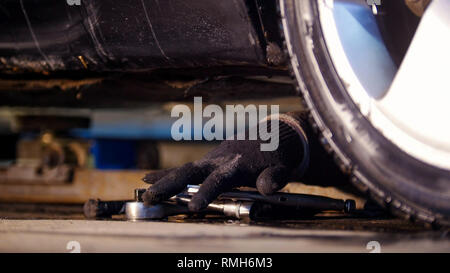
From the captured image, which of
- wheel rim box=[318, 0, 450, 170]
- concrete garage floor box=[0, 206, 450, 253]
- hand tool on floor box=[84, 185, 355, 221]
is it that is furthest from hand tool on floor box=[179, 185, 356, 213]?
wheel rim box=[318, 0, 450, 170]

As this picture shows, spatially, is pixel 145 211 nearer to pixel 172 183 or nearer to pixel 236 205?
pixel 172 183

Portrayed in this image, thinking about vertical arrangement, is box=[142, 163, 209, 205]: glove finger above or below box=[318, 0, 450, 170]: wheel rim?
below

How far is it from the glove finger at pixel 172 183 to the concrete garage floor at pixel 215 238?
17cm

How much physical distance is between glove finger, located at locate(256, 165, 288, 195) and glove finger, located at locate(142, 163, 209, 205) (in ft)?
0.62

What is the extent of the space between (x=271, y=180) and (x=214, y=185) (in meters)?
0.16

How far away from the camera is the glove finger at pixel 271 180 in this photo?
1726 mm

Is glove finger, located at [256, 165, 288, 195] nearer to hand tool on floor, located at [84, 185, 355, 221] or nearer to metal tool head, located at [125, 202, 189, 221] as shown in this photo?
hand tool on floor, located at [84, 185, 355, 221]

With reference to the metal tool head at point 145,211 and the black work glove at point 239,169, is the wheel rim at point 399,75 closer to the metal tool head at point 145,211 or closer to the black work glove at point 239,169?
the black work glove at point 239,169

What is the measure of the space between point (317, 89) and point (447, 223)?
1.36ft

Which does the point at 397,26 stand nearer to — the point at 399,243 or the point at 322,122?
the point at 322,122

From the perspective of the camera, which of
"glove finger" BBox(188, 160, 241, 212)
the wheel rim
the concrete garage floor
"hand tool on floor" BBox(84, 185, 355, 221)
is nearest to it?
the concrete garage floor

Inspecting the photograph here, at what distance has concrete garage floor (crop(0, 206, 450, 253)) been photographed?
50.2 inches

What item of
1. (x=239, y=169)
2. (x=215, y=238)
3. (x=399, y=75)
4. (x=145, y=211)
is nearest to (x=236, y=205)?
(x=239, y=169)

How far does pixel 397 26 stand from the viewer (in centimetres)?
186
